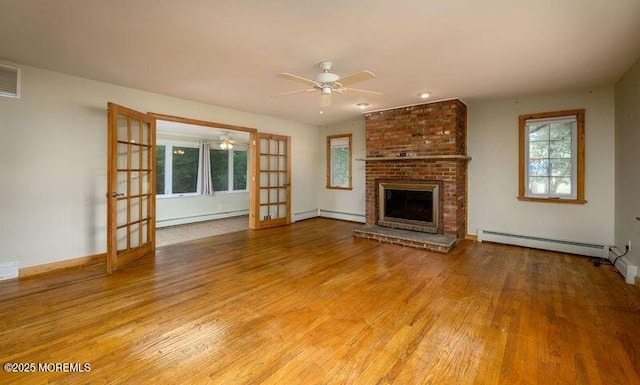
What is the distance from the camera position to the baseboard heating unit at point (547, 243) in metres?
4.05

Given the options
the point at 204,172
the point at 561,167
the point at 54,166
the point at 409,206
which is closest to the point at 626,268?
the point at 561,167

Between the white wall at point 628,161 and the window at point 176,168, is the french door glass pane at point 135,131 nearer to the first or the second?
the window at point 176,168

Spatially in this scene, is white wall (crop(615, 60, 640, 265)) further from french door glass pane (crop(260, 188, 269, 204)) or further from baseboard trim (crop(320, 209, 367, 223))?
french door glass pane (crop(260, 188, 269, 204))

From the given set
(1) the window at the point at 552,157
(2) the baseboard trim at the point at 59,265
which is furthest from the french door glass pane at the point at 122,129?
(1) the window at the point at 552,157

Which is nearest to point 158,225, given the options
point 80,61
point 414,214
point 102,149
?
point 102,149

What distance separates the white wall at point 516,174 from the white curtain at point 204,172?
5.99 m

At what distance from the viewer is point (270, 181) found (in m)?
6.38

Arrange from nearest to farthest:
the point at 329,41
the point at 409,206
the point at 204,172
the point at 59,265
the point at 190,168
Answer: the point at 329,41 < the point at 59,265 < the point at 409,206 < the point at 190,168 < the point at 204,172

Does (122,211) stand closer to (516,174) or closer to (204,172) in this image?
(204,172)

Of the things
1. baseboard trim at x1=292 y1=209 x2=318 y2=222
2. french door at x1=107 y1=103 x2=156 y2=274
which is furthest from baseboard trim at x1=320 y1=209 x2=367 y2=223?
french door at x1=107 y1=103 x2=156 y2=274

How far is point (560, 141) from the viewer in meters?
4.30

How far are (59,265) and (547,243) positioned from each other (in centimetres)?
683

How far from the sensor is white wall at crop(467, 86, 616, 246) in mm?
3988

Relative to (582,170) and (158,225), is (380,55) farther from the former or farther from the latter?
(158,225)
